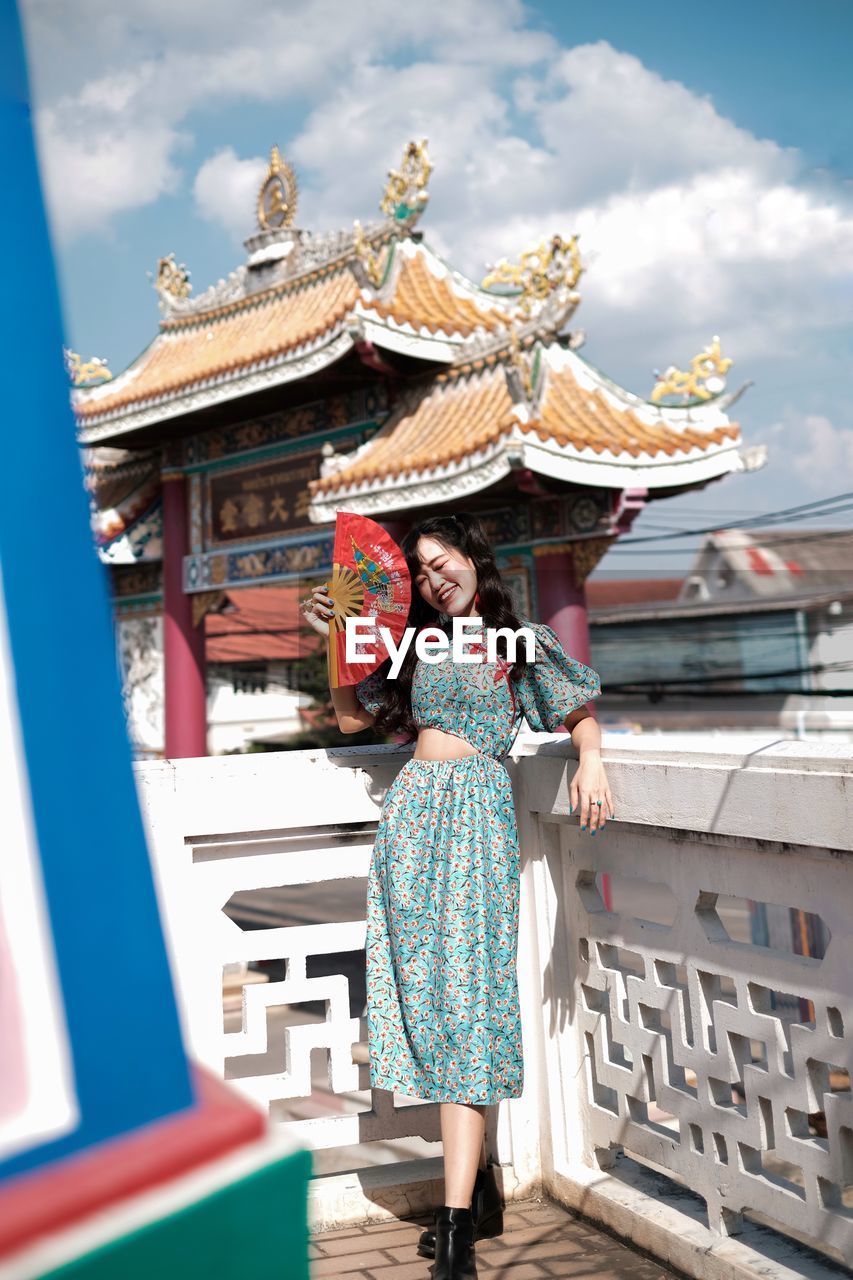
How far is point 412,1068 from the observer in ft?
7.01

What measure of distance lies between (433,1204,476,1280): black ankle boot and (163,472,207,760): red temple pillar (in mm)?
8712

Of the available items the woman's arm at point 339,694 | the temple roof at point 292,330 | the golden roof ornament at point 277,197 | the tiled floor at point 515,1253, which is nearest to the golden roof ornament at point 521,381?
the temple roof at point 292,330

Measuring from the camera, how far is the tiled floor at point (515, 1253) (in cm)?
208

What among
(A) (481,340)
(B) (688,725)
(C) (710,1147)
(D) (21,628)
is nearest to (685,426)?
(A) (481,340)

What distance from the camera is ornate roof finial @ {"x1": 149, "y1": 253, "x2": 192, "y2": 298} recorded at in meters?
11.4

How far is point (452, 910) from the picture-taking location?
211cm

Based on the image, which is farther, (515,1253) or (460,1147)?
(515,1253)

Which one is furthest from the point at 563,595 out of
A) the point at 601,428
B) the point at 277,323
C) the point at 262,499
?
the point at 277,323

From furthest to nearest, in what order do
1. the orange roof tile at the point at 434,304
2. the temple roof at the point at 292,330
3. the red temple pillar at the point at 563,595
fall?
the orange roof tile at the point at 434,304 < the temple roof at the point at 292,330 < the red temple pillar at the point at 563,595

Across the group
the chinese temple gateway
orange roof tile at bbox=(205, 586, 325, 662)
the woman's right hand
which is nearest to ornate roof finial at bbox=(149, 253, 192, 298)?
the chinese temple gateway

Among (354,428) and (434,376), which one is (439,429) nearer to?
(434,376)

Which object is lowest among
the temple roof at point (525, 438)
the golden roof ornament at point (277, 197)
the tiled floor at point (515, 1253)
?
the tiled floor at point (515, 1253)

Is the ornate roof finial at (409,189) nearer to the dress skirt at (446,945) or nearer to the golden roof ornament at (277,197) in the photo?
the golden roof ornament at (277,197)

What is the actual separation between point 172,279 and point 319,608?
10005 millimetres
